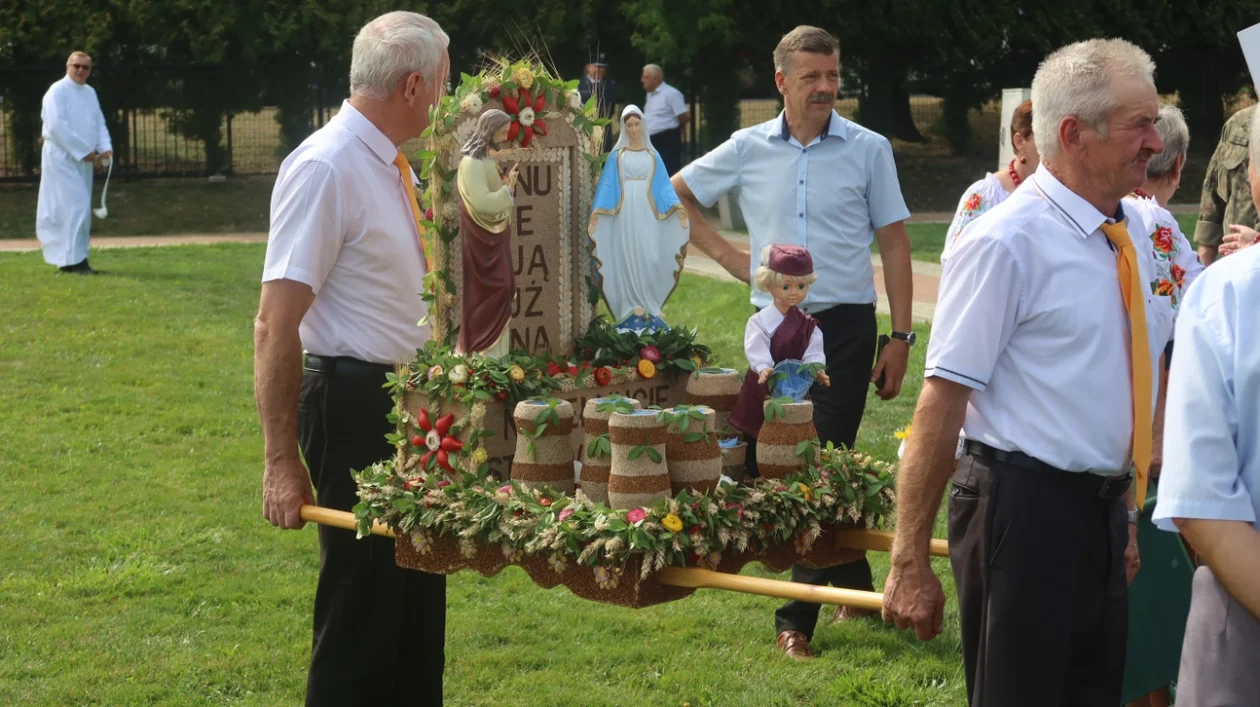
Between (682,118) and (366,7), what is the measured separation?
19.1 ft

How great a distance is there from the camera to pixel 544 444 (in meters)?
3.89

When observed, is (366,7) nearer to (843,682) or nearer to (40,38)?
(40,38)

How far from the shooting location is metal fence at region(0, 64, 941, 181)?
2434cm

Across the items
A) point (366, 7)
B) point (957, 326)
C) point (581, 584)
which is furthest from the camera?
point (366, 7)

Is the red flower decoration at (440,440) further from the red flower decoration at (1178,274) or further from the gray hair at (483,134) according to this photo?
the red flower decoration at (1178,274)

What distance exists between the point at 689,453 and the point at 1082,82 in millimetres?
1302

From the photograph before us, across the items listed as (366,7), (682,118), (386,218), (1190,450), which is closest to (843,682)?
(386,218)

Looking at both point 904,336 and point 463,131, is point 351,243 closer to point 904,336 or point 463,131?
point 463,131

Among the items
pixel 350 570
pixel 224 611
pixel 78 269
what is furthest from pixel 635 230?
pixel 78 269

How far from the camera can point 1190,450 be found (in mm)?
2521

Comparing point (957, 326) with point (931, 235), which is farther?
point (931, 235)

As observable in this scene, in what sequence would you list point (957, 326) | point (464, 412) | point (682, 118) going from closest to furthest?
point (957, 326) < point (464, 412) < point (682, 118)

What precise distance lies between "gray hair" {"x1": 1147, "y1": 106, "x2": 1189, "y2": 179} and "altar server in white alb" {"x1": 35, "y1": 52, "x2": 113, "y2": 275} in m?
12.7

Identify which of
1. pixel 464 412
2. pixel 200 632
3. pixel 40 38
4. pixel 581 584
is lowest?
pixel 200 632
